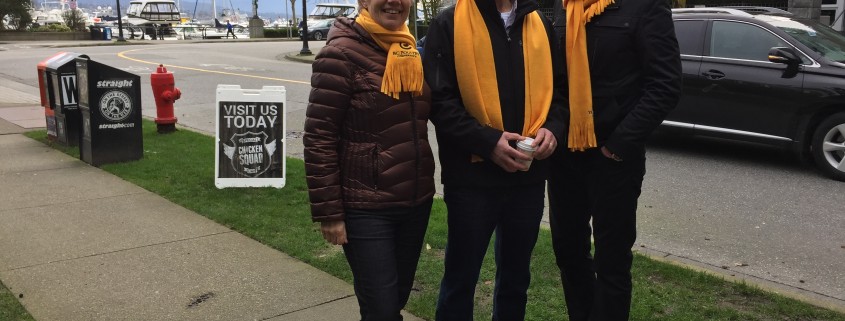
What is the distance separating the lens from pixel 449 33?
2.85 meters

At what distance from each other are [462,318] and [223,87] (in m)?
4.15

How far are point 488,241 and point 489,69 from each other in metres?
0.71

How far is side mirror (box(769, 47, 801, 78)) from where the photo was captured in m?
7.37

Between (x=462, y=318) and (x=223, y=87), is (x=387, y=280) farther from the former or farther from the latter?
(x=223, y=87)

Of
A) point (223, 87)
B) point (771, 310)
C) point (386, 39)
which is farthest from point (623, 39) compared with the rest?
point (223, 87)

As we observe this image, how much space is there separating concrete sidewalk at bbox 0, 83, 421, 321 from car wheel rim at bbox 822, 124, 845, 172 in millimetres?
5213

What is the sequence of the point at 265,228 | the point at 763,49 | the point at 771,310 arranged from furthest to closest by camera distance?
the point at 763,49 → the point at 265,228 → the point at 771,310

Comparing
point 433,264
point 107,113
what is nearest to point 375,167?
point 433,264

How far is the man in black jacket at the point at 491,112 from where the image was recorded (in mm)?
2814

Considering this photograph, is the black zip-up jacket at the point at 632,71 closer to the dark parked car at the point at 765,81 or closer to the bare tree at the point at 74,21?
the dark parked car at the point at 765,81

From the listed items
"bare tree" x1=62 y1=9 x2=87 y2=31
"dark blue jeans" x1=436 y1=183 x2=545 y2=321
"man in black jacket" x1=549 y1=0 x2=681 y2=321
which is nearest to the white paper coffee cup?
"dark blue jeans" x1=436 y1=183 x2=545 y2=321

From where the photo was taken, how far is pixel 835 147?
7.17m

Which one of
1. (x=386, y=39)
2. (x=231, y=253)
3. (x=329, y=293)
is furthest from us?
(x=231, y=253)

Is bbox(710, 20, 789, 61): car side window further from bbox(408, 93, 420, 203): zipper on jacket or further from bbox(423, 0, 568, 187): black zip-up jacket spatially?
bbox(408, 93, 420, 203): zipper on jacket
